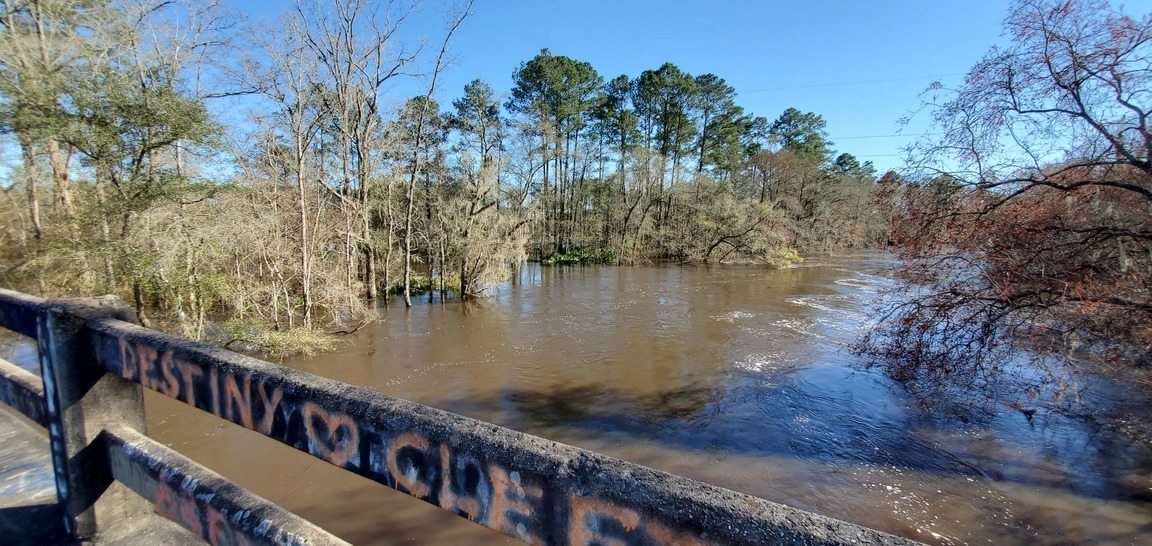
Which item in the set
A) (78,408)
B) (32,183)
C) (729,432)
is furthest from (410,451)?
(32,183)

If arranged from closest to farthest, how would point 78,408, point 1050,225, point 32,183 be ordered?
point 78,408 → point 1050,225 → point 32,183

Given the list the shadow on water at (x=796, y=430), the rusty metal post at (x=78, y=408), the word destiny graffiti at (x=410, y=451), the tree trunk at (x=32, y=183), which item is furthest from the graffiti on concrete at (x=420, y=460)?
the tree trunk at (x=32, y=183)

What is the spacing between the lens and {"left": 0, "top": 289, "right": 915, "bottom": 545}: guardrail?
79 cm

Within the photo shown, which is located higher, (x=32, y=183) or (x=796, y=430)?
(x=32, y=183)

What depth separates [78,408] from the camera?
5.61 ft

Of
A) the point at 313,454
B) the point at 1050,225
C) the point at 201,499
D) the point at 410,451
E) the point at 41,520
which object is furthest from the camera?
the point at 1050,225

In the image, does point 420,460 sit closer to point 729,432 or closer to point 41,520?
point 41,520

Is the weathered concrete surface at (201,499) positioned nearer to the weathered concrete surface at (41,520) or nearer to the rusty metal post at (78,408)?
the rusty metal post at (78,408)

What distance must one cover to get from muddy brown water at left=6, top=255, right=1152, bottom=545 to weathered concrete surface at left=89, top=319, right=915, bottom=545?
13.1 ft

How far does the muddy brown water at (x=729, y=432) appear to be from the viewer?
499 cm

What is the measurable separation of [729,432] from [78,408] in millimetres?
7003

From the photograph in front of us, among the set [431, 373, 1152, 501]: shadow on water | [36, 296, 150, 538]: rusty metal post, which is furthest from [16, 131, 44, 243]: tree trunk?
[36, 296, 150, 538]: rusty metal post

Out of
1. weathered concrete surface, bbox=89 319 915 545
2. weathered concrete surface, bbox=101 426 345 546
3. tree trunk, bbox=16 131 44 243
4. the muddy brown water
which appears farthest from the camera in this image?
tree trunk, bbox=16 131 44 243

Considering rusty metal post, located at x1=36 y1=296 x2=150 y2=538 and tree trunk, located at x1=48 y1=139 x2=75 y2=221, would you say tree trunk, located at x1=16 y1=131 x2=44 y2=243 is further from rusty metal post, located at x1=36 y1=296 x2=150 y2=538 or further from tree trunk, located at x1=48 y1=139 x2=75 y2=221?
rusty metal post, located at x1=36 y1=296 x2=150 y2=538
